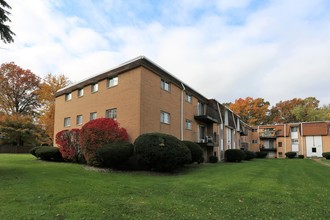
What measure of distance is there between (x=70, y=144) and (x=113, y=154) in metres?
6.02

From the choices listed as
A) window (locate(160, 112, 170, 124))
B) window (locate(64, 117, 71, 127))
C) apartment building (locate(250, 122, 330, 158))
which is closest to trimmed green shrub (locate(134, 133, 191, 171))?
window (locate(160, 112, 170, 124))

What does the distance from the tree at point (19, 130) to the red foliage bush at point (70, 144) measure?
19.5 metres

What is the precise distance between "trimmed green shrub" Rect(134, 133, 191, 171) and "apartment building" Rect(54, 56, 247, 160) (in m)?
2.65

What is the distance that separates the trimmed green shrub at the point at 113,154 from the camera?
13.9 meters

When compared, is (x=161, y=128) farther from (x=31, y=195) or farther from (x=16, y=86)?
(x=16, y=86)

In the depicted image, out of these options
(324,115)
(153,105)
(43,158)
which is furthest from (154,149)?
(324,115)

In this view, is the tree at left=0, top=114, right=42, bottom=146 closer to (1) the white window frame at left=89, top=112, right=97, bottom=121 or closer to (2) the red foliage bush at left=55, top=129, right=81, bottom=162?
(1) the white window frame at left=89, top=112, right=97, bottom=121

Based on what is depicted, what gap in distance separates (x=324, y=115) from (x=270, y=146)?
43.9ft

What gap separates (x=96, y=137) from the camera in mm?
15172

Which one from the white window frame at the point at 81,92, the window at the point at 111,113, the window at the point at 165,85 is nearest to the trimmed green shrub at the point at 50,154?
the window at the point at 111,113

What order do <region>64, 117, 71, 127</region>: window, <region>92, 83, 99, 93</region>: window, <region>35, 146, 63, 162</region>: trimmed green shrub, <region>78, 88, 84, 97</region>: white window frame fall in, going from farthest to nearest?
1. <region>64, 117, 71, 127</region>: window
2. <region>78, 88, 84, 97</region>: white window frame
3. <region>92, 83, 99, 93</region>: window
4. <region>35, 146, 63, 162</region>: trimmed green shrub

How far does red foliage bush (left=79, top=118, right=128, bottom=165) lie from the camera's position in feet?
49.5

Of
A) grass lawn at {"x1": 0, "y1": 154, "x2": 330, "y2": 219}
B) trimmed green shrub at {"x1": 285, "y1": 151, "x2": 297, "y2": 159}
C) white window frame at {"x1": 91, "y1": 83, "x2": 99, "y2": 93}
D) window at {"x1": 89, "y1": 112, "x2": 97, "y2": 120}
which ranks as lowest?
trimmed green shrub at {"x1": 285, "y1": 151, "x2": 297, "y2": 159}

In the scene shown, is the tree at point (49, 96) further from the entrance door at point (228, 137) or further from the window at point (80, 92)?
the entrance door at point (228, 137)
